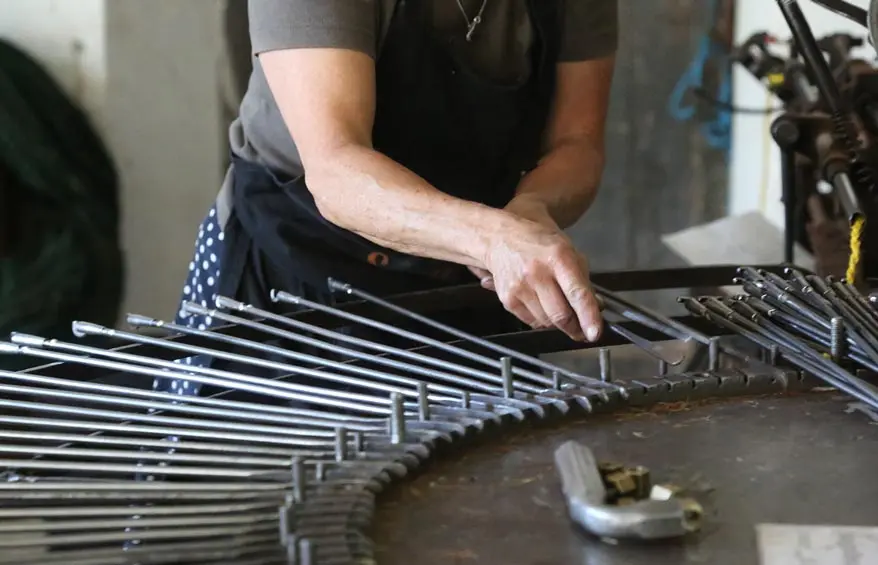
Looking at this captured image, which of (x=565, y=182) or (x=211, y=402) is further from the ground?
(x=565, y=182)

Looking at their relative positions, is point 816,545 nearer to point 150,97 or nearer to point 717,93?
point 150,97

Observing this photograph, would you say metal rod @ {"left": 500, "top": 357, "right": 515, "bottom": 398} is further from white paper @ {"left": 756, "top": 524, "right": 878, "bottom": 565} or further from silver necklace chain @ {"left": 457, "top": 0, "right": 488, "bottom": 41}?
silver necklace chain @ {"left": 457, "top": 0, "right": 488, "bottom": 41}

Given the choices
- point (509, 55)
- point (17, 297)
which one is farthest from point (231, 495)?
point (17, 297)

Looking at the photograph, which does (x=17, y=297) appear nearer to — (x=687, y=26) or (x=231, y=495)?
(x=231, y=495)

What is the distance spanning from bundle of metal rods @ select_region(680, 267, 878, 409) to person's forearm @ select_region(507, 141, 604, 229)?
0.21 metres

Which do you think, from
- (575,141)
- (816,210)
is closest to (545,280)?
(575,141)

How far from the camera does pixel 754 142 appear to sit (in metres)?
2.67

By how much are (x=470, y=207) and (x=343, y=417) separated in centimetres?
22

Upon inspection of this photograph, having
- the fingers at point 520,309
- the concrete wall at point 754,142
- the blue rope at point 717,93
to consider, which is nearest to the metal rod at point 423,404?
the fingers at point 520,309

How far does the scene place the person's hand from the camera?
79cm

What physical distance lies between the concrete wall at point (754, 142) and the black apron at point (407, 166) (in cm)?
144

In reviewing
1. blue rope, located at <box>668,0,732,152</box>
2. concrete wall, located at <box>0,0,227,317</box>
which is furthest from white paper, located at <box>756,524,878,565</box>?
blue rope, located at <box>668,0,732,152</box>

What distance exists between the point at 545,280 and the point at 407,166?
15.0 inches

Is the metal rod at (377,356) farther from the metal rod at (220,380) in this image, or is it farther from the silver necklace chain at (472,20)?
the silver necklace chain at (472,20)
